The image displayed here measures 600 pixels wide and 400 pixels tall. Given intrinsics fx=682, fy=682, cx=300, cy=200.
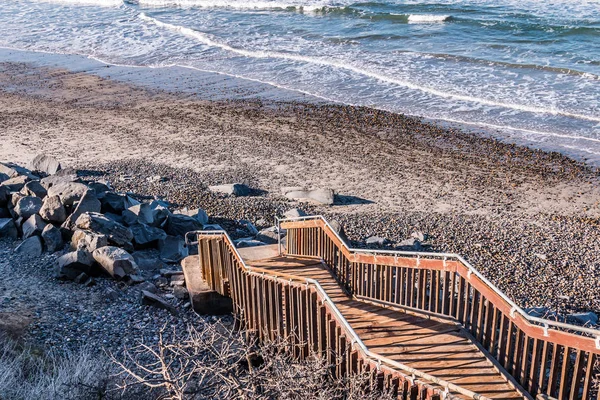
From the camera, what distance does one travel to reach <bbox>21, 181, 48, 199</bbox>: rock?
47.7 feet

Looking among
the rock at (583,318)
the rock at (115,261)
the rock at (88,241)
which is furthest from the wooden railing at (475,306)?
the rock at (88,241)

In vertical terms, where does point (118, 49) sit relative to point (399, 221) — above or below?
above

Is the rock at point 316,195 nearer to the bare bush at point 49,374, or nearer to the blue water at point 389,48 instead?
the blue water at point 389,48

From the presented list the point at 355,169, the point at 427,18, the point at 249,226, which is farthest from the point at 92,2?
the point at 249,226

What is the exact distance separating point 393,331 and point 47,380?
4.15 metres

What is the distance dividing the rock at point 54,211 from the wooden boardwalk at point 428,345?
21.1 ft

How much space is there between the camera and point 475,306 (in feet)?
26.9

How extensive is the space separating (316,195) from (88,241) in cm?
631

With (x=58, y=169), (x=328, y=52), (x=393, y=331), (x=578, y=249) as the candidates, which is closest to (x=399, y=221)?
(x=578, y=249)

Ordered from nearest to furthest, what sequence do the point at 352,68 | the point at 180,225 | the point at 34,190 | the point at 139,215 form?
the point at 139,215 → the point at 180,225 → the point at 34,190 → the point at 352,68

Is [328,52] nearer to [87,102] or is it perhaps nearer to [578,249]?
[87,102]

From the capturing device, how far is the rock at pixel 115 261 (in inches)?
453

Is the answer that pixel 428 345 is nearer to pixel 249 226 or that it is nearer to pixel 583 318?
pixel 583 318

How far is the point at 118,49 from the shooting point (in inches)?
1367
